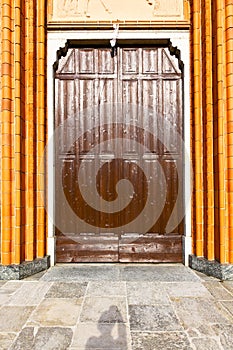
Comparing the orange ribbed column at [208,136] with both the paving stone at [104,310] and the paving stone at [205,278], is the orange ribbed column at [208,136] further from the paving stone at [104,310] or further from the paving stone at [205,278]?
the paving stone at [104,310]

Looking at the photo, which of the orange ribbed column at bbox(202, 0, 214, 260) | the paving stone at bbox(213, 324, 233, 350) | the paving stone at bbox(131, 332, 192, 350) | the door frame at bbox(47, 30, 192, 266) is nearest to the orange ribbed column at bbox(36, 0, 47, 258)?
the door frame at bbox(47, 30, 192, 266)

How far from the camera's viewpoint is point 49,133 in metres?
4.29

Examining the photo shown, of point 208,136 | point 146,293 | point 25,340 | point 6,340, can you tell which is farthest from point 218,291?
point 6,340

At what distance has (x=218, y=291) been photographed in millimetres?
3199

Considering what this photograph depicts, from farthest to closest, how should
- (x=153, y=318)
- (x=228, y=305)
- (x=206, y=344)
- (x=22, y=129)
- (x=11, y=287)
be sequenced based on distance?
1. (x=22, y=129)
2. (x=11, y=287)
3. (x=228, y=305)
4. (x=153, y=318)
5. (x=206, y=344)

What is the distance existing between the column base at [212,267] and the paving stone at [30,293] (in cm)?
174

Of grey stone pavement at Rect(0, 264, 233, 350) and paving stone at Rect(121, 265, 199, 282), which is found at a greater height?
grey stone pavement at Rect(0, 264, 233, 350)

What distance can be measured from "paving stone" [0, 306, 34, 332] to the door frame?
1.46 meters

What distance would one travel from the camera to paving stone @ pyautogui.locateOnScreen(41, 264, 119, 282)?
144 inches

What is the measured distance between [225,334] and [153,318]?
538mm

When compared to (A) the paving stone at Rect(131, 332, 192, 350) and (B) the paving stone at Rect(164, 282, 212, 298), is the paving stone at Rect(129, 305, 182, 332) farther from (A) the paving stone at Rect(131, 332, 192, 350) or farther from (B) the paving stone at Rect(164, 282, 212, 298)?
(B) the paving stone at Rect(164, 282, 212, 298)

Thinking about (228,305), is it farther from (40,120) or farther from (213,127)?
(40,120)

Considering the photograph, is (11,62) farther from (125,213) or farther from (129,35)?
(125,213)

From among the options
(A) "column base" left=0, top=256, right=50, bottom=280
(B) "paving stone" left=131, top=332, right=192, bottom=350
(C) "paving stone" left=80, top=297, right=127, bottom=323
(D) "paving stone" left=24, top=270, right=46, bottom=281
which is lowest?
(D) "paving stone" left=24, top=270, right=46, bottom=281
